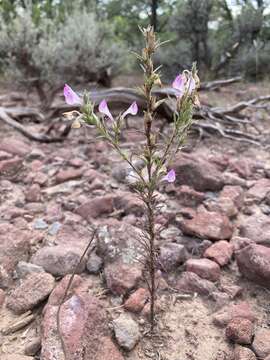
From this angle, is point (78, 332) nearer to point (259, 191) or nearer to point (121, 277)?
point (121, 277)

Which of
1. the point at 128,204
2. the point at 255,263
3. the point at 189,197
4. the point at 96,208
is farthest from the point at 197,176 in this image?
the point at 255,263

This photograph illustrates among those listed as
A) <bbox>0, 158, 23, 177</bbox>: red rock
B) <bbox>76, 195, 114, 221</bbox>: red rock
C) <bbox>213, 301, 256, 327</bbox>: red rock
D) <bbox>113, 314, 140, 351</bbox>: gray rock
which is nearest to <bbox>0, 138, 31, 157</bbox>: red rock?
<bbox>0, 158, 23, 177</bbox>: red rock

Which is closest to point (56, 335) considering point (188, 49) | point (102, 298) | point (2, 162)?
point (102, 298)

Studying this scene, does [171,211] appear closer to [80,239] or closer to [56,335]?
[80,239]

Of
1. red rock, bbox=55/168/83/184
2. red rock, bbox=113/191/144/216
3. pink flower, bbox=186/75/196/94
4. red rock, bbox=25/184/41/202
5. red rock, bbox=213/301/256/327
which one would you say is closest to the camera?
pink flower, bbox=186/75/196/94

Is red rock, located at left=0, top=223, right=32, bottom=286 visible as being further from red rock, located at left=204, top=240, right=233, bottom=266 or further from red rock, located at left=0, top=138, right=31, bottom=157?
red rock, located at left=0, top=138, right=31, bottom=157

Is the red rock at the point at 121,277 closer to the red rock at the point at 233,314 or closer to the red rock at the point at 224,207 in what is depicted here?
the red rock at the point at 233,314

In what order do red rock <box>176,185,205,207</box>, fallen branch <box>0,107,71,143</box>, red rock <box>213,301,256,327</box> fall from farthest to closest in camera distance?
fallen branch <box>0,107,71,143</box> → red rock <box>176,185,205,207</box> → red rock <box>213,301,256,327</box>
